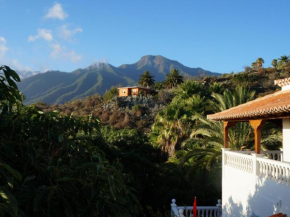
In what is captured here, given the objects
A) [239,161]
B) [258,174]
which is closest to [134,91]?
[239,161]

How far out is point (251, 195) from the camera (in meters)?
9.83

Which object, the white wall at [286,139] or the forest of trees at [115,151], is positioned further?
the white wall at [286,139]

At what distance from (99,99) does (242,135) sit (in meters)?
35.2

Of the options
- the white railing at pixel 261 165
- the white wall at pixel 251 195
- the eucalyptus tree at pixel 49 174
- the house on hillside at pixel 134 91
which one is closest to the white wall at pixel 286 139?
the white railing at pixel 261 165

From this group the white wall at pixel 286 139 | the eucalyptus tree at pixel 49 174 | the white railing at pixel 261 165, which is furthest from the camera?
the white wall at pixel 286 139

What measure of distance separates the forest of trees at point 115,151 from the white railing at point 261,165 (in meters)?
2.95

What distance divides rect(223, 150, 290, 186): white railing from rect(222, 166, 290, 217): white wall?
133 millimetres

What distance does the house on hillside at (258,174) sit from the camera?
8.20m

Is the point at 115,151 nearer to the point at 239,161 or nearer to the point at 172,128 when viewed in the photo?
the point at 172,128

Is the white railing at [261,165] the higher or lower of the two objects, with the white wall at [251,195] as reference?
higher

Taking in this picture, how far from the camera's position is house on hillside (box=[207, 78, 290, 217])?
8203 millimetres

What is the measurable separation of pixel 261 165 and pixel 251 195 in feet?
3.79

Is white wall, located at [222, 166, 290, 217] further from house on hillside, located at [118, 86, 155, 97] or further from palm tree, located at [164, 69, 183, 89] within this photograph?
palm tree, located at [164, 69, 183, 89]

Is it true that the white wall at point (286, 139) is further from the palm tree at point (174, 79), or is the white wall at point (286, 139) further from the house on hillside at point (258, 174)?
the palm tree at point (174, 79)
